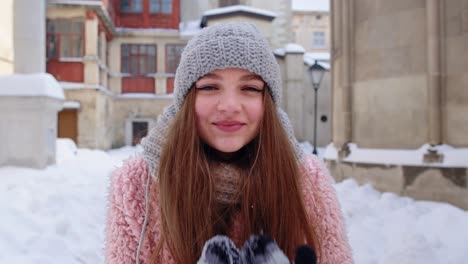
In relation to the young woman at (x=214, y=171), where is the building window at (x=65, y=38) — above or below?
above

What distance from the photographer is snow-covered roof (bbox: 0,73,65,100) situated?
7168mm

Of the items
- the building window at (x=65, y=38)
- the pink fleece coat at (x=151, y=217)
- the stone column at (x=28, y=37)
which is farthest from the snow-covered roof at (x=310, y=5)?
the pink fleece coat at (x=151, y=217)

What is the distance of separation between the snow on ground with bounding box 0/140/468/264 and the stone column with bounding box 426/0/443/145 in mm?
939

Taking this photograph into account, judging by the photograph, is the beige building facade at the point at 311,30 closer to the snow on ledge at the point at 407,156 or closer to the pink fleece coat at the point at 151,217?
the snow on ledge at the point at 407,156

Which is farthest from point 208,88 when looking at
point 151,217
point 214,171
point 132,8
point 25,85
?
point 132,8

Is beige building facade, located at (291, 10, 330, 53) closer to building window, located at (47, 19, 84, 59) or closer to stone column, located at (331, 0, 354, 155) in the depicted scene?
building window, located at (47, 19, 84, 59)

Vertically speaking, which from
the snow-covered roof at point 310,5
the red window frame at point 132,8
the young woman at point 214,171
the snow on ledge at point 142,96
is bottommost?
the young woman at point 214,171

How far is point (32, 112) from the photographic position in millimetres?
7371

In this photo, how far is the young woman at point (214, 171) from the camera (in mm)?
1475

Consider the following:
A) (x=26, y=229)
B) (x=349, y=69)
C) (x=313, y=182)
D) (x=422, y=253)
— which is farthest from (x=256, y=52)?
(x=349, y=69)

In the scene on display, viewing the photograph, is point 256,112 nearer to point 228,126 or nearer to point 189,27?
point 228,126

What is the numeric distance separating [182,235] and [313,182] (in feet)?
2.10

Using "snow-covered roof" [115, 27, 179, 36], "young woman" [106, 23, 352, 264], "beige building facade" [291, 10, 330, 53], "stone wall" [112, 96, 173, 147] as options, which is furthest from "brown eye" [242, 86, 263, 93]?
"beige building facade" [291, 10, 330, 53]

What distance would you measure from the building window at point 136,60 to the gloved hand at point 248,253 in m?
20.1
